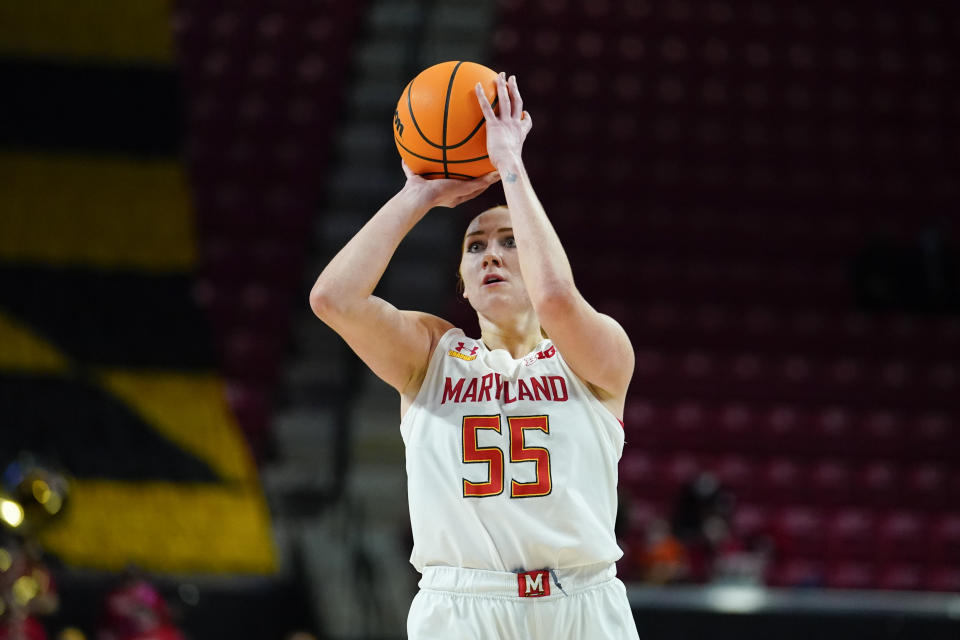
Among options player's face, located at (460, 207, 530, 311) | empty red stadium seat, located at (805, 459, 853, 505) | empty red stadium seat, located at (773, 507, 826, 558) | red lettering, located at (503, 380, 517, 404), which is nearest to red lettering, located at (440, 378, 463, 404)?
red lettering, located at (503, 380, 517, 404)

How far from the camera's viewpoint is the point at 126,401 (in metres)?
9.47

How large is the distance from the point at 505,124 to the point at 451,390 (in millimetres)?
632

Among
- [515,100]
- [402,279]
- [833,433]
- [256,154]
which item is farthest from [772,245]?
[515,100]

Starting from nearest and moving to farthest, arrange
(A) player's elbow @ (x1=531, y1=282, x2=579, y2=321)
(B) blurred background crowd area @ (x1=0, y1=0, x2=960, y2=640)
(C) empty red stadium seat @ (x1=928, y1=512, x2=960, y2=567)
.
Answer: (A) player's elbow @ (x1=531, y1=282, x2=579, y2=321)
(B) blurred background crowd area @ (x1=0, y1=0, x2=960, y2=640)
(C) empty red stadium seat @ (x1=928, y1=512, x2=960, y2=567)

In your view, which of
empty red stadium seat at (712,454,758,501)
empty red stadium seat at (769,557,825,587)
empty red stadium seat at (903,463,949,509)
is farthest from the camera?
empty red stadium seat at (903,463,949,509)

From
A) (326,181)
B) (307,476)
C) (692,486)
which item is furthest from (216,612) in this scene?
(326,181)

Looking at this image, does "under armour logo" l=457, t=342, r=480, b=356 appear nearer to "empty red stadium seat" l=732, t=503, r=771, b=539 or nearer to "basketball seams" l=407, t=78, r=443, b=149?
"basketball seams" l=407, t=78, r=443, b=149

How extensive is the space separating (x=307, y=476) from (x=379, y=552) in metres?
1.77

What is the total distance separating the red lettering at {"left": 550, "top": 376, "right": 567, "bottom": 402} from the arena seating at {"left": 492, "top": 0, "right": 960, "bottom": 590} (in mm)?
6197

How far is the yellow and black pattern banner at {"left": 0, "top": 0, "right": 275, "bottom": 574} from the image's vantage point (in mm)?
8430

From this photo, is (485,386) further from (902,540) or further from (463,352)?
(902,540)

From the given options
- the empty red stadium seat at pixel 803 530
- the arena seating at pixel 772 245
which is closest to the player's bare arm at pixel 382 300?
the arena seating at pixel 772 245

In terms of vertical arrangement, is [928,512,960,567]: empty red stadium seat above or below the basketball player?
below

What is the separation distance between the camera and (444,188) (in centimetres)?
281
